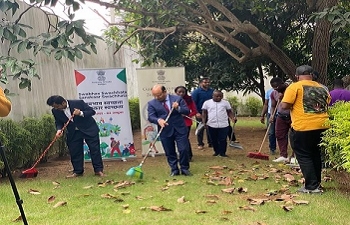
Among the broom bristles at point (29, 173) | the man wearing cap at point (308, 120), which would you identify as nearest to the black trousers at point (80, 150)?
the broom bristles at point (29, 173)

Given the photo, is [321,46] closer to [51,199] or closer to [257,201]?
[257,201]

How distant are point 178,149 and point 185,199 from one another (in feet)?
6.11

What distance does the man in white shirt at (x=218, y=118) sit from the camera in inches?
381

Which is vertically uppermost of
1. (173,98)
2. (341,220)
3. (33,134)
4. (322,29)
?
(322,29)

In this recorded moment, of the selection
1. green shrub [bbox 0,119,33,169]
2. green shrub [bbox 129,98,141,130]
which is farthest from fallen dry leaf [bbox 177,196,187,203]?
green shrub [bbox 129,98,141,130]

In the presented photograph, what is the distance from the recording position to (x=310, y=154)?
6.20 metres

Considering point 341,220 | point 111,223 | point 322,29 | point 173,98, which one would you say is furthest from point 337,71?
point 111,223

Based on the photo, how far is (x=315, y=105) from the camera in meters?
6.12

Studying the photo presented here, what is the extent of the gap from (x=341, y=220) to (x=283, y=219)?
1.94 feet

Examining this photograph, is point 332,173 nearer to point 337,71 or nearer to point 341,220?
point 341,220

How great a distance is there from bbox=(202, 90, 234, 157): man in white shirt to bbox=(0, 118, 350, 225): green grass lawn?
1291 millimetres

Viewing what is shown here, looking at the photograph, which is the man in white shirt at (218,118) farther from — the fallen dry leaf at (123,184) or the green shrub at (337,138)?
the green shrub at (337,138)

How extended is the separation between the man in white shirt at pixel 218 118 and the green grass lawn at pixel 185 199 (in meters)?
1.29

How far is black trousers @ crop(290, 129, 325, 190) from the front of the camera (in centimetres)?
615
